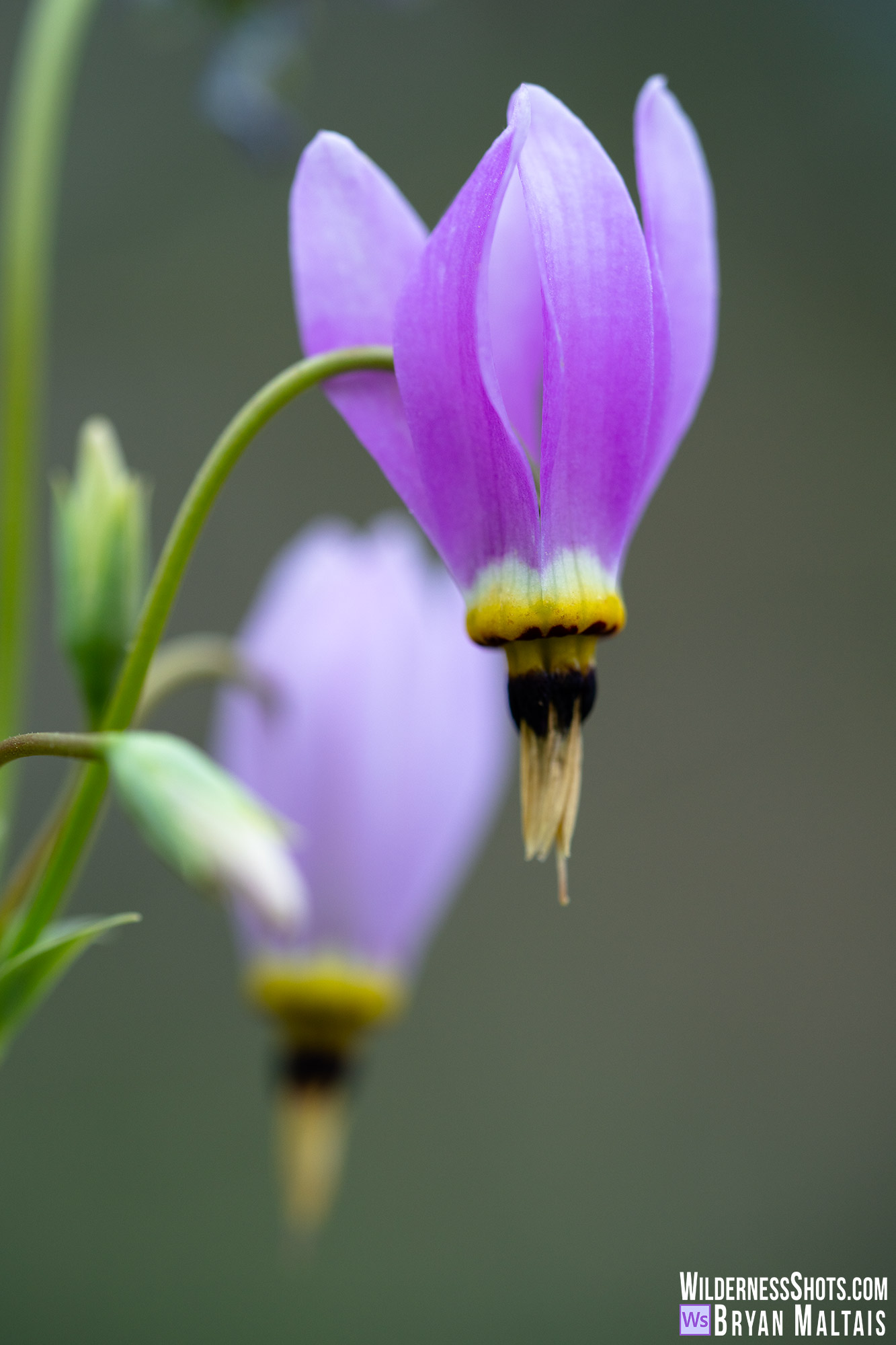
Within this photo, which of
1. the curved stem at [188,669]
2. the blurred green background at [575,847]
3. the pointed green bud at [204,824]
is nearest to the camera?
the pointed green bud at [204,824]

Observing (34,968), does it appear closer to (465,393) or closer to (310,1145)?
(465,393)

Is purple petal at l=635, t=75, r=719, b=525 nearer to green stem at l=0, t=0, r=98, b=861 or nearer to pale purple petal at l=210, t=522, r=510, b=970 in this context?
green stem at l=0, t=0, r=98, b=861

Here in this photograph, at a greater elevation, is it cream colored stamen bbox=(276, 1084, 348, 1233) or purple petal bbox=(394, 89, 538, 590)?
purple petal bbox=(394, 89, 538, 590)

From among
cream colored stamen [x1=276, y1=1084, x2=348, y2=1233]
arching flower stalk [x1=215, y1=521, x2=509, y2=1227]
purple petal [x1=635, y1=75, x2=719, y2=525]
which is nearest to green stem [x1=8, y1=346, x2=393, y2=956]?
purple petal [x1=635, y1=75, x2=719, y2=525]

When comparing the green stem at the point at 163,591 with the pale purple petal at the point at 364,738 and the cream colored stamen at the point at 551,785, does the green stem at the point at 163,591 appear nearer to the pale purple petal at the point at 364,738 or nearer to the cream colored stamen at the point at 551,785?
the cream colored stamen at the point at 551,785

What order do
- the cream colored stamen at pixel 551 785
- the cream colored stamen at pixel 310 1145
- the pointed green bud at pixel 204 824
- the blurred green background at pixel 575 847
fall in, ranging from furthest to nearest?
the blurred green background at pixel 575 847 < the cream colored stamen at pixel 310 1145 < the cream colored stamen at pixel 551 785 < the pointed green bud at pixel 204 824

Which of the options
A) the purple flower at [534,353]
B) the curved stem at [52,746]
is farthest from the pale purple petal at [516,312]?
the curved stem at [52,746]

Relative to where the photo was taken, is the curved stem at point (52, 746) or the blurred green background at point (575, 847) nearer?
the curved stem at point (52, 746)
